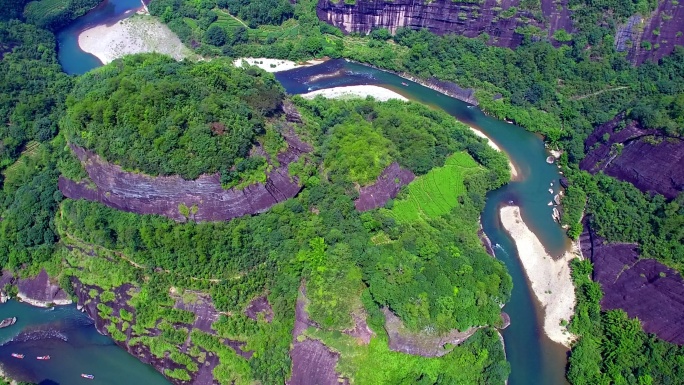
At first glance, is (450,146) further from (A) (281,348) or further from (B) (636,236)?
(A) (281,348)

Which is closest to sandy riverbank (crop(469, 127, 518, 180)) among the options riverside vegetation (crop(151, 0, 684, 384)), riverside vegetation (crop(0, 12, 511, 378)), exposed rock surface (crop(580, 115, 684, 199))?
riverside vegetation (crop(151, 0, 684, 384))

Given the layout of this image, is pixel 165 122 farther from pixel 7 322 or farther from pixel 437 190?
pixel 437 190

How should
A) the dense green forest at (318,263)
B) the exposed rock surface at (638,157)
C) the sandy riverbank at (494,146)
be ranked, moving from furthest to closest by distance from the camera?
the sandy riverbank at (494,146) → the exposed rock surface at (638,157) → the dense green forest at (318,263)

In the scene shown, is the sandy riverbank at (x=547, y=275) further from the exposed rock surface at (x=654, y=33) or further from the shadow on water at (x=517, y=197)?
the exposed rock surface at (x=654, y=33)

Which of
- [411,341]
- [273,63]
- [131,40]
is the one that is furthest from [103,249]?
[131,40]

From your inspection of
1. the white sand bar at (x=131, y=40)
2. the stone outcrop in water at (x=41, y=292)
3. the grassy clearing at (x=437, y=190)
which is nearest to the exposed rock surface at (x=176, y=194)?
the stone outcrop in water at (x=41, y=292)

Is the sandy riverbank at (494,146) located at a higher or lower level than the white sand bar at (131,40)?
lower
